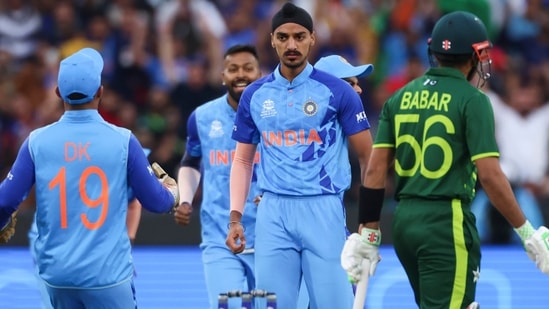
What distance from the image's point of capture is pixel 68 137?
706 cm

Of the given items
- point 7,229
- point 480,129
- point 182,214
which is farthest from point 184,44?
point 480,129

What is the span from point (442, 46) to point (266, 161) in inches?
63.6

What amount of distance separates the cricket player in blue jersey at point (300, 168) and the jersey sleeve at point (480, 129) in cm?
142

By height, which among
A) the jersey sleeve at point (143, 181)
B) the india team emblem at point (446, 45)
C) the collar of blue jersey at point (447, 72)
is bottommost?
the jersey sleeve at point (143, 181)

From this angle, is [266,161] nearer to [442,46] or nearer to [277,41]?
[277,41]

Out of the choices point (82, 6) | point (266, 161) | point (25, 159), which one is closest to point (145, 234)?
point (82, 6)

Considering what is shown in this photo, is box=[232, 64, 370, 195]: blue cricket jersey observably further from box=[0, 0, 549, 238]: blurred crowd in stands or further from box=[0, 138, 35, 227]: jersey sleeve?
box=[0, 0, 549, 238]: blurred crowd in stands

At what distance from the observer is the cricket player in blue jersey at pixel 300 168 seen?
7867 millimetres

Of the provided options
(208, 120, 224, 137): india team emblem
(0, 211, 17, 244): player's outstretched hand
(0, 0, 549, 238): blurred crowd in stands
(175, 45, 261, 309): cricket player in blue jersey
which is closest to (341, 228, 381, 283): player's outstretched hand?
(0, 211, 17, 244): player's outstretched hand

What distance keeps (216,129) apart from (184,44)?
656 cm

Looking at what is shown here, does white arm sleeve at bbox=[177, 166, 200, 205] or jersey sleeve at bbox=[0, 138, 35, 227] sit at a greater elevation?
jersey sleeve at bbox=[0, 138, 35, 227]

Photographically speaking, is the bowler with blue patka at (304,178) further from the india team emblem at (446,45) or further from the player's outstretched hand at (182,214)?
the player's outstretched hand at (182,214)


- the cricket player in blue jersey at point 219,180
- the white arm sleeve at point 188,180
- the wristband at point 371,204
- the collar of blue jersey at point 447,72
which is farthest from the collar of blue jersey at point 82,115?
the white arm sleeve at point 188,180

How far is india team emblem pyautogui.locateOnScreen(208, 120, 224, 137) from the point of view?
9469 millimetres
